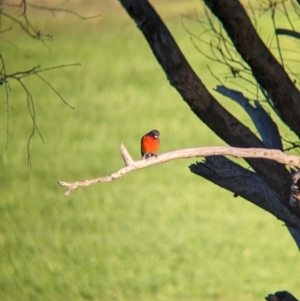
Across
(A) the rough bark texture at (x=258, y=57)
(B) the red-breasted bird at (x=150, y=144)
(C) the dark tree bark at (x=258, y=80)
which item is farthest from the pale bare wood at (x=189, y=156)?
(B) the red-breasted bird at (x=150, y=144)

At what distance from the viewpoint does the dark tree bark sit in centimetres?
530

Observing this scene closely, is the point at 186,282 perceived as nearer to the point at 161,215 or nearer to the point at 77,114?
the point at 161,215

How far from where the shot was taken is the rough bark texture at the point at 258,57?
5152 mm

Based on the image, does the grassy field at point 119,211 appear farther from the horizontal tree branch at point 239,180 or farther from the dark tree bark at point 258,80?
the dark tree bark at point 258,80

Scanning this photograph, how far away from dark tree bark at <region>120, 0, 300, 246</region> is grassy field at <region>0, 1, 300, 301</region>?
5.04m

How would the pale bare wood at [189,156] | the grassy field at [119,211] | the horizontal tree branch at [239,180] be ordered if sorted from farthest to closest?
the grassy field at [119,211] → the horizontal tree branch at [239,180] → the pale bare wood at [189,156]

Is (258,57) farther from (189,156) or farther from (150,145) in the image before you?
(189,156)

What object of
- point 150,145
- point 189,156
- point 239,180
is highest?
point 150,145

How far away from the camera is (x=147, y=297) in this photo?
33.8ft

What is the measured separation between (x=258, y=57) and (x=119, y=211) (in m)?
7.57

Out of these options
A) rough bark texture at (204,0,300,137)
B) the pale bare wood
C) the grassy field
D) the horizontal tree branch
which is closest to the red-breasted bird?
the horizontal tree branch

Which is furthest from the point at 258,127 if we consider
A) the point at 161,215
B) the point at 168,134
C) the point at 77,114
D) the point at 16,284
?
the point at 77,114

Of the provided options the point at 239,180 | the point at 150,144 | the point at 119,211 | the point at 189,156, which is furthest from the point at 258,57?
the point at 119,211

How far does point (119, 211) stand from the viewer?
12625 millimetres
